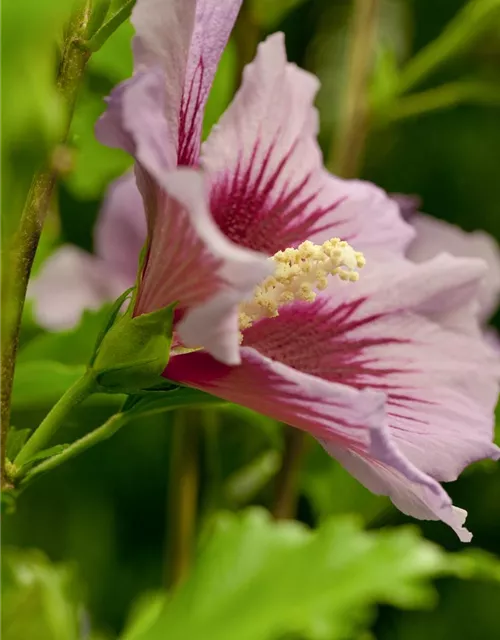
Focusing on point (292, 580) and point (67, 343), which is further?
point (67, 343)

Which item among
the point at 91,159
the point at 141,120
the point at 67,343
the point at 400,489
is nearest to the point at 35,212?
the point at 141,120

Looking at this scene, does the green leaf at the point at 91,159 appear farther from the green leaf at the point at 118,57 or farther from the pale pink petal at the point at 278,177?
the pale pink petal at the point at 278,177

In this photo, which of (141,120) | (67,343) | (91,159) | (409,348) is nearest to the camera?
(141,120)

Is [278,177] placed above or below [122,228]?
above

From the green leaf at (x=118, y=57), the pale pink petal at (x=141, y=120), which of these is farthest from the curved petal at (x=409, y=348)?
the green leaf at (x=118, y=57)

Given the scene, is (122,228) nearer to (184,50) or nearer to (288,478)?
(288,478)
